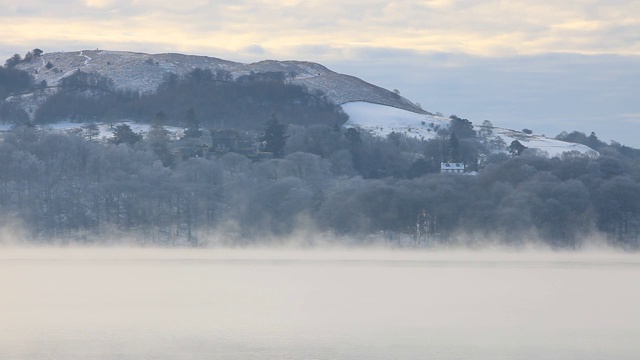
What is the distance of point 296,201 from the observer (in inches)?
4141

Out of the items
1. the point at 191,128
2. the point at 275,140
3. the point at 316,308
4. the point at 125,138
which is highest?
the point at 191,128

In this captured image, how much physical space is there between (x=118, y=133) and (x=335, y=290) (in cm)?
8982

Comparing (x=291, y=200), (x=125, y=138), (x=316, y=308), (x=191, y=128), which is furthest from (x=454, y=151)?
(x=316, y=308)

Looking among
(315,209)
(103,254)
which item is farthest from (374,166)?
(103,254)

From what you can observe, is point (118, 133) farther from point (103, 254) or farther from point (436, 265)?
point (436, 265)

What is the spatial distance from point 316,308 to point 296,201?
5358 centimetres

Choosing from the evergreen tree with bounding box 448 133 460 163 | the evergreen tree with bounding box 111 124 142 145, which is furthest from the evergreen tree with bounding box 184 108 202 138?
the evergreen tree with bounding box 448 133 460 163

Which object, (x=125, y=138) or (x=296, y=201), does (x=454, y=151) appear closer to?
(x=125, y=138)

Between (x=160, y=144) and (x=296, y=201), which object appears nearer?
(x=296, y=201)

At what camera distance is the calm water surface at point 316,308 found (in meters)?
40.4

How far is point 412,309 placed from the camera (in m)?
51.6

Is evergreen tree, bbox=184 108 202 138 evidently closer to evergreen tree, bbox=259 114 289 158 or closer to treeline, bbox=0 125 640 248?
evergreen tree, bbox=259 114 289 158

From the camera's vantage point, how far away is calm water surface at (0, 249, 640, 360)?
1592 inches

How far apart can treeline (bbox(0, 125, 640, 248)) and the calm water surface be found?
51.9ft
